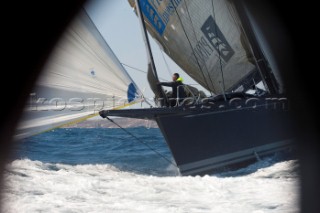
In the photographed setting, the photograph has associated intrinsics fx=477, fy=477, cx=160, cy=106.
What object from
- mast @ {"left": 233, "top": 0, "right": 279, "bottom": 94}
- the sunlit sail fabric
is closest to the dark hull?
mast @ {"left": 233, "top": 0, "right": 279, "bottom": 94}

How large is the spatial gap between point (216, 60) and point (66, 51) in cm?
704

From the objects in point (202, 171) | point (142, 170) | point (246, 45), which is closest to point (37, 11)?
point (202, 171)

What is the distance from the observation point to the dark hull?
8.55 meters

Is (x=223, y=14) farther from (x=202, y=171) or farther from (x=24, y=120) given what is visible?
(x=24, y=120)

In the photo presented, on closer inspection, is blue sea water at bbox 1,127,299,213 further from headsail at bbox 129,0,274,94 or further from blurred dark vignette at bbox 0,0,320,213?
headsail at bbox 129,0,274,94

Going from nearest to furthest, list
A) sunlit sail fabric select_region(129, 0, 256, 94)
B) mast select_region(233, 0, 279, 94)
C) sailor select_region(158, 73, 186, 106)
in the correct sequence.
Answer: sailor select_region(158, 73, 186, 106)
mast select_region(233, 0, 279, 94)
sunlit sail fabric select_region(129, 0, 256, 94)

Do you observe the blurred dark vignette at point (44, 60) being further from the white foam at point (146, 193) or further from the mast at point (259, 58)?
the mast at point (259, 58)

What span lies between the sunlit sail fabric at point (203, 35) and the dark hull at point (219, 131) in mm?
1473

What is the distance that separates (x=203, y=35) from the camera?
11.4 metres

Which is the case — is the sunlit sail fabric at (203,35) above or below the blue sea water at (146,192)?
above

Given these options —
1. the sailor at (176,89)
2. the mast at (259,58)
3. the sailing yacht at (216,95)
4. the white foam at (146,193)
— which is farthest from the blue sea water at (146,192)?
the mast at (259,58)

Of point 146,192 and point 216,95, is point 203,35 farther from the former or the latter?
point 146,192

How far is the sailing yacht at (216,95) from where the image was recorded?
8.62 metres

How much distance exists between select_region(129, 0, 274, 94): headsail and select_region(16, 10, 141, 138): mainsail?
5059mm
